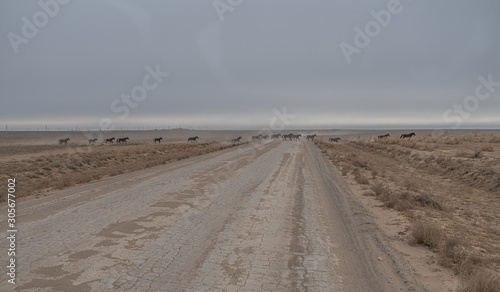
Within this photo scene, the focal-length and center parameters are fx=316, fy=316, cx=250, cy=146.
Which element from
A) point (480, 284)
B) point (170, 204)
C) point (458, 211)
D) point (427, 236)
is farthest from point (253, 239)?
point (458, 211)

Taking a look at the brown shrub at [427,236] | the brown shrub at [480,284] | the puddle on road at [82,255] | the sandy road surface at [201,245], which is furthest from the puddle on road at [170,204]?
the brown shrub at [480,284]

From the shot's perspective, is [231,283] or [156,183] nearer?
[231,283]

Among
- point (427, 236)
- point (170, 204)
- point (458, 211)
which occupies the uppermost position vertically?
point (427, 236)

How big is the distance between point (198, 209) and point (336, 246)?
441cm

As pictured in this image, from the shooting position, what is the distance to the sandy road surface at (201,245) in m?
4.87

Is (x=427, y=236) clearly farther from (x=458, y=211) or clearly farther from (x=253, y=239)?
(x=458, y=211)

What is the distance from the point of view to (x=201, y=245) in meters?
6.41

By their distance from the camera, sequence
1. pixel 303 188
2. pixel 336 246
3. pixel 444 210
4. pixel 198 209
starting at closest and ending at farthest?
1. pixel 336 246
2. pixel 198 209
3. pixel 444 210
4. pixel 303 188

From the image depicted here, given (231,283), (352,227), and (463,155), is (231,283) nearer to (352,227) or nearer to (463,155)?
(352,227)

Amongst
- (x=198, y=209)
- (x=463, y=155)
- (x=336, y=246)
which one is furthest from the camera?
(x=463, y=155)

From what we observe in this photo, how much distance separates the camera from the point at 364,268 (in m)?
5.54

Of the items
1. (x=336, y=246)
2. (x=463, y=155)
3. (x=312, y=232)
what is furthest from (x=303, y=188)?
(x=463, y=155)

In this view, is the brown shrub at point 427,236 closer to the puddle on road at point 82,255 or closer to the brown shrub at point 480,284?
the brown shrub at point 480,284

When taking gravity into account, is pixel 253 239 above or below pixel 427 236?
below
